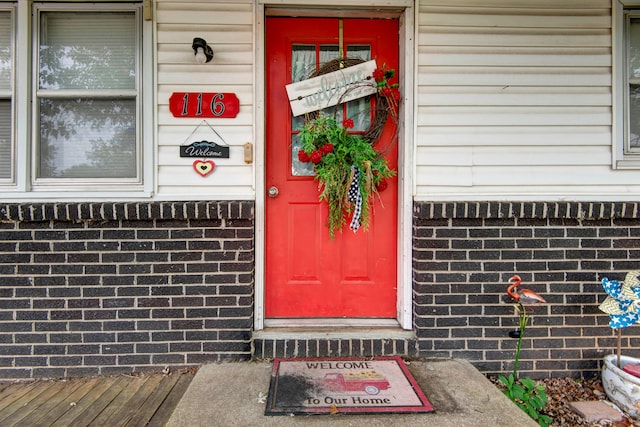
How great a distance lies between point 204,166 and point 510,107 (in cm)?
216

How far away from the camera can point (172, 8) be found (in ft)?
8.23

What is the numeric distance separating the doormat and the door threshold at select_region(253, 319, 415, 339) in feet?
0.49

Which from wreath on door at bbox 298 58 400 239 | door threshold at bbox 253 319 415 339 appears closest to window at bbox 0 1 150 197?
wreath on door at bbox 298 58 400 239

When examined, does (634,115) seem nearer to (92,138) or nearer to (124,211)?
(124,211)

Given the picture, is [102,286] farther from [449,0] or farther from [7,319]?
[449,0]

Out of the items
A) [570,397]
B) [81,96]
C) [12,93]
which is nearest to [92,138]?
[81,96]

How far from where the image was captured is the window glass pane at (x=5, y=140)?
2.55 m

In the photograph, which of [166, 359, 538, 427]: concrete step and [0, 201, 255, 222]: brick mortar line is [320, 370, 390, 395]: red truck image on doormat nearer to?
[166, 359, 538, 427]: concrete step

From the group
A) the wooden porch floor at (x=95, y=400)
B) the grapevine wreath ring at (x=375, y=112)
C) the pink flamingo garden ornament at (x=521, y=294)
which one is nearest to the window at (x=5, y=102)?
the wooden porch floor at (x=95, y=400)

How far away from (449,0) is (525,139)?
1.10 metres

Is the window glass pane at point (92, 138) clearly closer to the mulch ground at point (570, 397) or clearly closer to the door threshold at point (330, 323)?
the door threshold at point (330, 323)

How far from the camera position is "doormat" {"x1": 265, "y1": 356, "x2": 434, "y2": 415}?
1956 mm

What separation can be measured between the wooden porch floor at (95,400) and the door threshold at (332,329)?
0.62 metres

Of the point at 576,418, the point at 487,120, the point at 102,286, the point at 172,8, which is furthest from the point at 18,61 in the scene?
the point at 576,418
